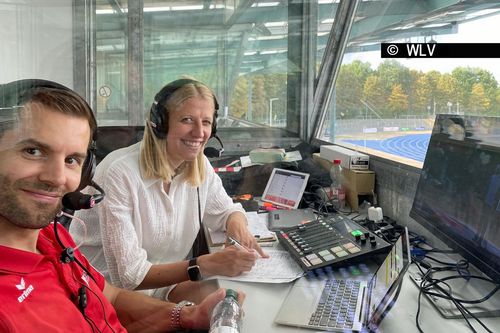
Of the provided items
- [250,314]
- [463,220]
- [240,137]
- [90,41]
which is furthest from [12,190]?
[240,137]

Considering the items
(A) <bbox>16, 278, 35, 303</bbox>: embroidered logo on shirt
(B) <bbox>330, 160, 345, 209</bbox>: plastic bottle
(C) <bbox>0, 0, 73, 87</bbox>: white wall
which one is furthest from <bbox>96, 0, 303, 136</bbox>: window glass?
(A) <bbox>16, 278, 35, 303</bbox>: embroidered logo on shirt

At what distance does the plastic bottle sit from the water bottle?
36.5 inches

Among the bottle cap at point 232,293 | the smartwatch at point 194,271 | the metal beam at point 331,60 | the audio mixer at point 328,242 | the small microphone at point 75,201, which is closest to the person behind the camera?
the small microphone at point 75,201

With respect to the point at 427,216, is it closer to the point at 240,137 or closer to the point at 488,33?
the point at 488,33

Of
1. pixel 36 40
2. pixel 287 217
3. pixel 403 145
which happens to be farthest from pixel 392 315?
pixel 36 40

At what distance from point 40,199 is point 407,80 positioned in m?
1.56

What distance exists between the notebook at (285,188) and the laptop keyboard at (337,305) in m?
0.87

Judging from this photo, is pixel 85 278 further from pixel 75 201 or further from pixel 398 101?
pixel 398 101

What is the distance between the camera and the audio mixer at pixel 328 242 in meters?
1.04

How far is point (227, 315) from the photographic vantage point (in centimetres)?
87

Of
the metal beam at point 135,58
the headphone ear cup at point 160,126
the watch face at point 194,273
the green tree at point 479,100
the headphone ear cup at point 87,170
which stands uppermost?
the metal beam at point 135,58

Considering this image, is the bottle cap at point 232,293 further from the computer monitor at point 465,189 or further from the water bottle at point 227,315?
the computer monitor at point 465,189

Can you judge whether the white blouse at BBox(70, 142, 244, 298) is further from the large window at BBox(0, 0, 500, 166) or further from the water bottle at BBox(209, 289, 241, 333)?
the large window at BBox(0, 0, 500, 166)

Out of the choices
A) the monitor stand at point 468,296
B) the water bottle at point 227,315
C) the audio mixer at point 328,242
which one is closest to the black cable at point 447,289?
the monitor stand at point 468,296
